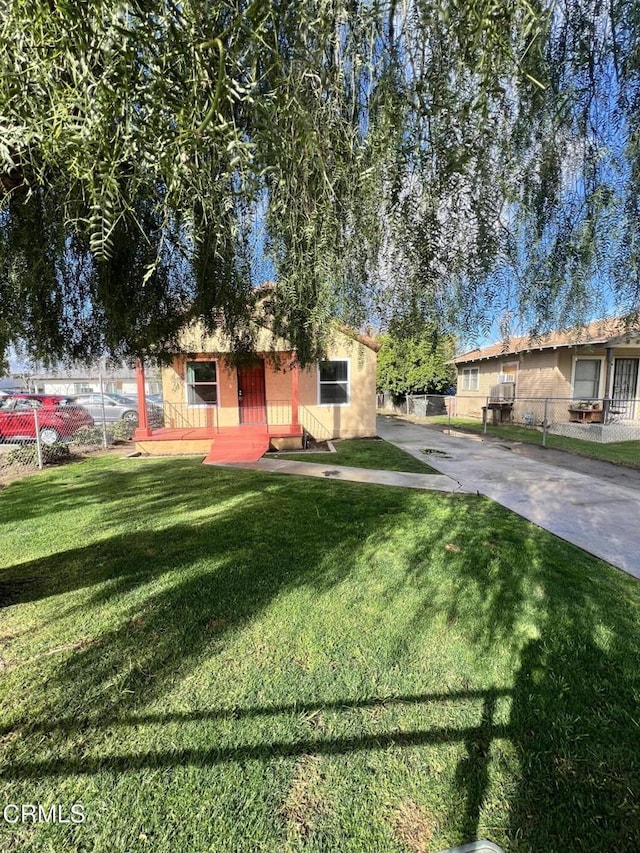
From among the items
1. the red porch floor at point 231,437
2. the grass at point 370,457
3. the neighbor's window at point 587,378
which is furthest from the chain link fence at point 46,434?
the neighbor's window at point 587,378

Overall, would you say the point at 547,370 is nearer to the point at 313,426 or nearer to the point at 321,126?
the point at 313,426

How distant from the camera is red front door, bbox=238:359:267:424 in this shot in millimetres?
12375

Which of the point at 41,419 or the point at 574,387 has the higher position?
the point at 574,387

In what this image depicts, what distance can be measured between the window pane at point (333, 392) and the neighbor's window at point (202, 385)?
335cm

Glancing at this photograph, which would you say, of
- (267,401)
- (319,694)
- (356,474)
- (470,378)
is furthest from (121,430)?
(470,378)

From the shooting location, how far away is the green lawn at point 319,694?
1.59 meters

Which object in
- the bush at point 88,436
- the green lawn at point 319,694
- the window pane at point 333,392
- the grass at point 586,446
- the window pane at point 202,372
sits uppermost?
the window pane at point 202,372

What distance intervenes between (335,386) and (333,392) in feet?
0.66

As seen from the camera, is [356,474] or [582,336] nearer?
[582,336]

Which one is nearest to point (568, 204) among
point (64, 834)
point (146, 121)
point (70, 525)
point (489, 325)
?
point (489, 325)

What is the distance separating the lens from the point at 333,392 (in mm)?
12445

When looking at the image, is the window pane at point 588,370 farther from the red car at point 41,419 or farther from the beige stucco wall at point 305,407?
the red car at point 41,419

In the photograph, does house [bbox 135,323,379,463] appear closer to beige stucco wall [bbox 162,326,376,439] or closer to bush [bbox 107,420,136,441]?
beige stucco wall [bbox 162,326,376,439]

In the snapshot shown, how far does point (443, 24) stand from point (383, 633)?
3.14m
